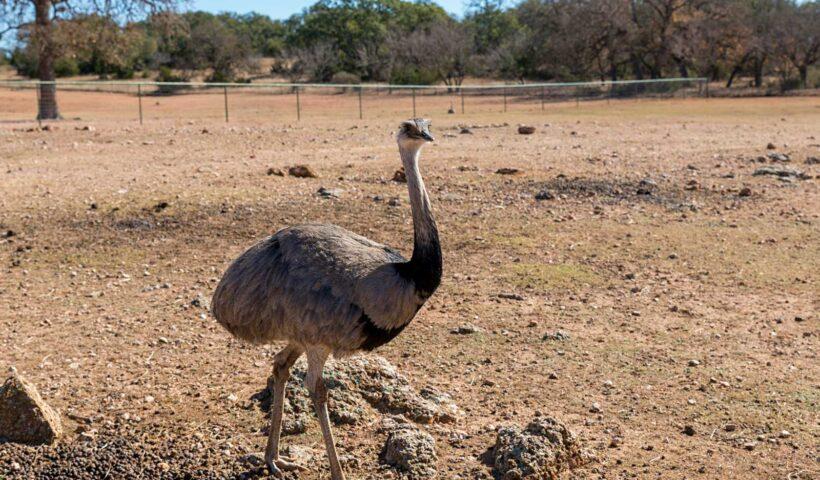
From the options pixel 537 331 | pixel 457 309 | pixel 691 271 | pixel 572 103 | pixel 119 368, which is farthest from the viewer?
pixel 572 103

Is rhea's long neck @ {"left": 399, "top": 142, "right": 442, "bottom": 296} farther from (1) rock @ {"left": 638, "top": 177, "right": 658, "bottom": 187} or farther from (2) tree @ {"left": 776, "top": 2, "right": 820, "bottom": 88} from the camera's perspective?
(2) tree @ {"left": 776, "top": 2, "right": 820, "bottom": 88}

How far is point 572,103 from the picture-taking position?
35.4 m

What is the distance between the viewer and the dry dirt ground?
4887 mm

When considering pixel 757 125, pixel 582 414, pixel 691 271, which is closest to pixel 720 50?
pixel 757 125

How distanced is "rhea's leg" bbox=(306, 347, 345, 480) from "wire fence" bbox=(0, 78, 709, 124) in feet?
79.5

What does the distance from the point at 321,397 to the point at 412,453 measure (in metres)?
0.56

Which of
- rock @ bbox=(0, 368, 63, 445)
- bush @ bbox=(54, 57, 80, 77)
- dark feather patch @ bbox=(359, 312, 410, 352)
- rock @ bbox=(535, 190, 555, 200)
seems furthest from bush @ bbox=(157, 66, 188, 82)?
dark feather patch @ bbox=(359, 312, 410, 352)

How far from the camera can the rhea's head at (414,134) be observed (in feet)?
14.7

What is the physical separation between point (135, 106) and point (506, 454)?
33587mm

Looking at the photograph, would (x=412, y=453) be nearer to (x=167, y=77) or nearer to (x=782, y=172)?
(x=782, y=172)

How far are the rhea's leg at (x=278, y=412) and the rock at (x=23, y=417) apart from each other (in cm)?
113

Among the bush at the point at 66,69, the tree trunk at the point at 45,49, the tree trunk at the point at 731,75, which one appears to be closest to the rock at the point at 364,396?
the tree trunk at the point at 45,49

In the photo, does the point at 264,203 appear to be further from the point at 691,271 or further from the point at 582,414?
the point at 582,414

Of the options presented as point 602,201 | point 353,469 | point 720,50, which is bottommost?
point 353,469
